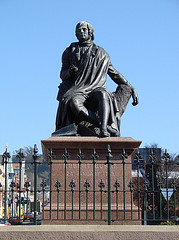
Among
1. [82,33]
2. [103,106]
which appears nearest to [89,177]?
[103,106]

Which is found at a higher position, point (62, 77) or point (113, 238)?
point (62, 77)

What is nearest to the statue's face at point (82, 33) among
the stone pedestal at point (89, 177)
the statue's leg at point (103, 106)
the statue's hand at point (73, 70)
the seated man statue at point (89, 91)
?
the seated man statue at point (89, 91)

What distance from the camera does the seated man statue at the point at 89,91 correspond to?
9.34 metres

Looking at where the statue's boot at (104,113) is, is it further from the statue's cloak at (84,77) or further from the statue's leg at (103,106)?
the statue's cloak at (84,77)

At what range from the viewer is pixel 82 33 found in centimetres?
1049

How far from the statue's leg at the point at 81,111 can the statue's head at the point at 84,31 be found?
181cm

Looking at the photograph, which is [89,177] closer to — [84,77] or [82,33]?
[84,77]

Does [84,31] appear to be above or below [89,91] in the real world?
above

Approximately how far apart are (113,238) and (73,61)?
5242 millimetres

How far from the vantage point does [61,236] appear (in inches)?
243

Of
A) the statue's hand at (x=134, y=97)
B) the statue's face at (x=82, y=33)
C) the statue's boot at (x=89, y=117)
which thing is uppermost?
the statue's face at (x=82, y=33)

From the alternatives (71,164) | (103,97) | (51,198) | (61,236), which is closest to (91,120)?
(103,97)

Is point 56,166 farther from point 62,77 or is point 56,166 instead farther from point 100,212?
point 62,77

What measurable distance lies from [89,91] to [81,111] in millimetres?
665
